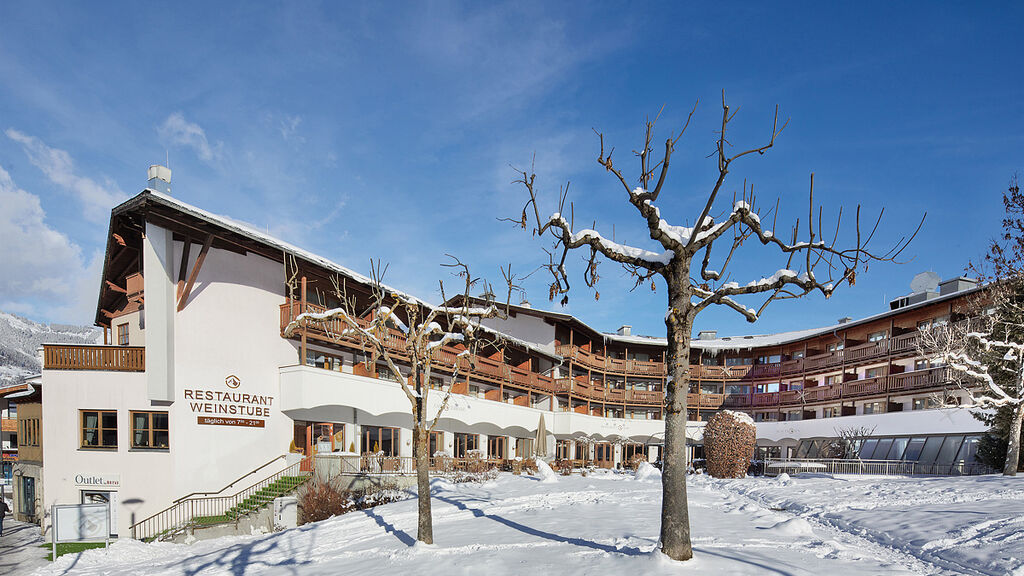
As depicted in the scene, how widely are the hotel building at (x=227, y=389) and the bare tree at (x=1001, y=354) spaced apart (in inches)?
134

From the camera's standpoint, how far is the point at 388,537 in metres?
13.8

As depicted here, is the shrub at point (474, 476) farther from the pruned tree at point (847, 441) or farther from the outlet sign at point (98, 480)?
the pruned tree at point (847, 441)

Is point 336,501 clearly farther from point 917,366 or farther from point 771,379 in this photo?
point 771,379

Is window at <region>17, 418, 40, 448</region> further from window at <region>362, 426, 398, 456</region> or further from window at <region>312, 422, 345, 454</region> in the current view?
window at <region>362, 426, 398, 456</region>

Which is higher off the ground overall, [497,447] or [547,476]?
[547,476]

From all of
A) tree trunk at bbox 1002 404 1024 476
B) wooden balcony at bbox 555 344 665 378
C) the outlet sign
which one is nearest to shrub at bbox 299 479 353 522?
the outlet sign

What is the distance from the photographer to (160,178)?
24844 millimetres

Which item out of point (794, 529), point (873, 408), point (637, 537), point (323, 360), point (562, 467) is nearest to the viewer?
point (637, 537)

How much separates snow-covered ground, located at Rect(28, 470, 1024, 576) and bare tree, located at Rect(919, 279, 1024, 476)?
10.9ft

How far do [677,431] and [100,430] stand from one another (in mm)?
20514

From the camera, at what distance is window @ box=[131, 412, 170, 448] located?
21016 mm

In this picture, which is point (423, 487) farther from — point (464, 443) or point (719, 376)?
point (719, 376)

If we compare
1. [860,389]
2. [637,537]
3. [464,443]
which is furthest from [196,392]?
[860,389]

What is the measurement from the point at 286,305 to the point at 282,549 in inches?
491
